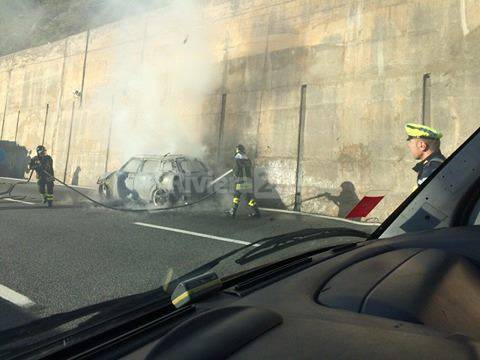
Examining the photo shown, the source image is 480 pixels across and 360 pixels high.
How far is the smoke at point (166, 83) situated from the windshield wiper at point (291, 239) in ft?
32.9

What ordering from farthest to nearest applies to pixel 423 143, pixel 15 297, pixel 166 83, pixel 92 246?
pixel 166 83 < pixel 92 246 < pixel 423 143 < pixel 15 297

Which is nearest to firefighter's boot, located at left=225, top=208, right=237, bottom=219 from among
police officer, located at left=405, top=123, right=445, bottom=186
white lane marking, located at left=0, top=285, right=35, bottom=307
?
police officer, located at left=405, top=123, right=445, bottom=186

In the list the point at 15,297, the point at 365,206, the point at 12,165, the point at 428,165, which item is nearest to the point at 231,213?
the point at 428,165

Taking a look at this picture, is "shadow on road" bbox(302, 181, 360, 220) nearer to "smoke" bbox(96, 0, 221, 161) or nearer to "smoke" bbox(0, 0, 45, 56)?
"smoke" bbox(96, 0, 221, 161)

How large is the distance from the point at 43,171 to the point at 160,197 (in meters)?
3.49

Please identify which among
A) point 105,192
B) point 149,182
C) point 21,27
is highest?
point 21,27

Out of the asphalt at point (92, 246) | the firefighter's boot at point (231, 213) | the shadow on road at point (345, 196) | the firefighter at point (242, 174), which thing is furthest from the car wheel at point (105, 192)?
the shadow on road at point (345, 196)

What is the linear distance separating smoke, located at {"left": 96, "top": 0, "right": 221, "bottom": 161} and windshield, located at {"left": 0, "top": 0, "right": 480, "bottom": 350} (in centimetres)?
4

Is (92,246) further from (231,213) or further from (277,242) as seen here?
(231,213)

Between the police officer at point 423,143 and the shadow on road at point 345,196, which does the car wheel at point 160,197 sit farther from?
the shadow on road at point 345,196

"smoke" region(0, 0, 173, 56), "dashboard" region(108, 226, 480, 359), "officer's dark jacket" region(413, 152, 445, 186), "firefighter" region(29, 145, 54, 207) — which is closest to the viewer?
"dashboard" region(108, 226, 480, 359)

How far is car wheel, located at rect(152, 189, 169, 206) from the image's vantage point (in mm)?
2924

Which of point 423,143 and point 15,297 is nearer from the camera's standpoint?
point 15,297

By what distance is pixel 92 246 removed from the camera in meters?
2.80
